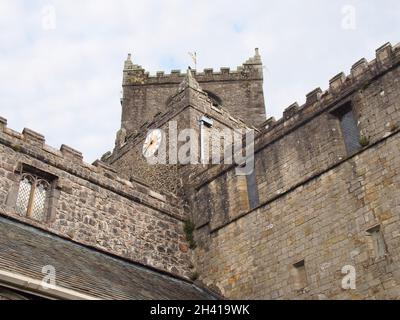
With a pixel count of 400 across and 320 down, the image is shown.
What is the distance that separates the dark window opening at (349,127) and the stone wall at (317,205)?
13 cm

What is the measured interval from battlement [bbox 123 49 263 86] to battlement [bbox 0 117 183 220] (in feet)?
45.2

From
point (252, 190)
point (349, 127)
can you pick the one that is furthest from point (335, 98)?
point (252, 190)

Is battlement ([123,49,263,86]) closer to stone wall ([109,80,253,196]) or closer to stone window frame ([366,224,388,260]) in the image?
stone wall ([109,80,253,196])

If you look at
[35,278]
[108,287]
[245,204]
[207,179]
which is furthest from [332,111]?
[35,278]

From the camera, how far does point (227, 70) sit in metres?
30.3

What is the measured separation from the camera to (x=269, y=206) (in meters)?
14.5

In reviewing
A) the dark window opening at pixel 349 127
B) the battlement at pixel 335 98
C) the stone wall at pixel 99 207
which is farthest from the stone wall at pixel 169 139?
the dark window opening at pixel 349 127

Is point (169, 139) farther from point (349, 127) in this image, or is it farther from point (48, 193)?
point (349, 127)

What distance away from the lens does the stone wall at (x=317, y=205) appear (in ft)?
→ 39.1

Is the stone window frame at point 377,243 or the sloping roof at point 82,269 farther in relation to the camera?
the stone window frame at point 377,243

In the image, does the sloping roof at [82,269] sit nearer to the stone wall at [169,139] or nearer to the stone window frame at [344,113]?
the stone wall at [169,139]

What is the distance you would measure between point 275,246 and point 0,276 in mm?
7350

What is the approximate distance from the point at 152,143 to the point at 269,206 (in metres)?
6.86

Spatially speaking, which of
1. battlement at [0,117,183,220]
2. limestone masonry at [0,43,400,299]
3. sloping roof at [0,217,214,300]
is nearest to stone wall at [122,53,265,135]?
limestone masonry at [0,43,400,299]
